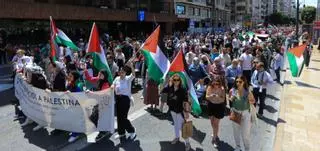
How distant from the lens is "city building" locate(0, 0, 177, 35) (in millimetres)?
28859

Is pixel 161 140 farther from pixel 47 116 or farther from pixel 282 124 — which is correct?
pixel 282 124

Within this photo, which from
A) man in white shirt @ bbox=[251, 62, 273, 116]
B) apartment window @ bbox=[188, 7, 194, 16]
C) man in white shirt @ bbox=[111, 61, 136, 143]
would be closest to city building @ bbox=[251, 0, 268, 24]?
apartment window @ bbox=[188, 7, 194, 16]

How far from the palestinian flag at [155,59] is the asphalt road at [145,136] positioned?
135cm

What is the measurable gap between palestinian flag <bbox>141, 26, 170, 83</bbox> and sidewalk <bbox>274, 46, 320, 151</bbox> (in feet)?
10.1

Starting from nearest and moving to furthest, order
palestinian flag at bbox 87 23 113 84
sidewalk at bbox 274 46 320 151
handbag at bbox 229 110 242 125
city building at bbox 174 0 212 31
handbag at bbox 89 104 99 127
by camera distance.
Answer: handbag at bbox 229 110 242 125 < handbag at bbox 89 104 99 127 < sidewalk at bbox 274 46 320 151 < palestinian flag at bbox 87 23 113 84 < city building at bbox 174 0 212 31

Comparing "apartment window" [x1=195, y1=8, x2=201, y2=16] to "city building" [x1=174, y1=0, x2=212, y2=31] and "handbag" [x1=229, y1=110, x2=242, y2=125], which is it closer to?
"city building" [x1=174, y1=0, x2=212, y2=31]

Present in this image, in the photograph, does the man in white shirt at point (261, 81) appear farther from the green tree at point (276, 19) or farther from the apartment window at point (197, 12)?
the green tree at point (276, 19)

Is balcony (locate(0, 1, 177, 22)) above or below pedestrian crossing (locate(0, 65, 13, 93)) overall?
above

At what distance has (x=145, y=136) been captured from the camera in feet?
32.8

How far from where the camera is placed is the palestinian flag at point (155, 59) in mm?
10453

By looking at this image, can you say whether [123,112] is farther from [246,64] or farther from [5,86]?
[5,86]

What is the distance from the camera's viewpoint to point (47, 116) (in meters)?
9.90

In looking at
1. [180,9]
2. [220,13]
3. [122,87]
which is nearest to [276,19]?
[220,13]

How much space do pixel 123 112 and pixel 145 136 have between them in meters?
0.90
